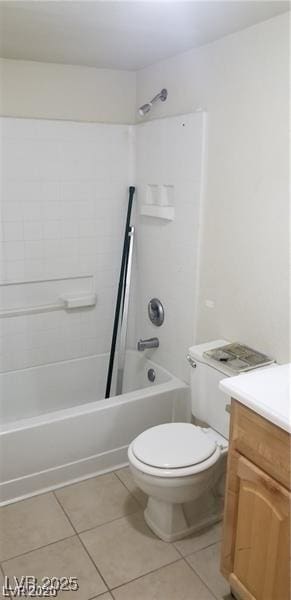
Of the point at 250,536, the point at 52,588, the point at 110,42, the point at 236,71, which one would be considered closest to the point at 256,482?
the point at 250,536

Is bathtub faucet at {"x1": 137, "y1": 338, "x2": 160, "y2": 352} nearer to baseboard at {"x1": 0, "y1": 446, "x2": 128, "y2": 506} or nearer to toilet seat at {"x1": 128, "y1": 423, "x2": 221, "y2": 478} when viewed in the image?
baseboard at {"x1": 0, "y1": 446, "x2": 128, "y2": 506}

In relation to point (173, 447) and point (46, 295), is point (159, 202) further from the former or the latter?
point (173, 447)

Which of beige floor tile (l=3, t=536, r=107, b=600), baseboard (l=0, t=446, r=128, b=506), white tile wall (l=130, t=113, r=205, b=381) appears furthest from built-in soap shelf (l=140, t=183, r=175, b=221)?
beige floor tile (l=3, t=536, r=107, b=600)

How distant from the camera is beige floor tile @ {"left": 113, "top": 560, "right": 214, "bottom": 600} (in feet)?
5.64

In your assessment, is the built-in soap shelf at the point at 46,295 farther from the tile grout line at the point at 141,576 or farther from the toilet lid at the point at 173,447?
the tile grout line at the point at 141,576

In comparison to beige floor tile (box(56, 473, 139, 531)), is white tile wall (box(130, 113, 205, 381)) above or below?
above

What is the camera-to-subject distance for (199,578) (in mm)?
1801

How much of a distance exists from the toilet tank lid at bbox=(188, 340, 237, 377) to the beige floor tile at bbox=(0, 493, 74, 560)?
931 millimetres

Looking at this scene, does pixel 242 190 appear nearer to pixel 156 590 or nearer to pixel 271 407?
pixel 271 407

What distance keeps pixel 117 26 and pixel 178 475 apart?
177 cm

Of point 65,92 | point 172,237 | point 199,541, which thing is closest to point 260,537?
point 199,541

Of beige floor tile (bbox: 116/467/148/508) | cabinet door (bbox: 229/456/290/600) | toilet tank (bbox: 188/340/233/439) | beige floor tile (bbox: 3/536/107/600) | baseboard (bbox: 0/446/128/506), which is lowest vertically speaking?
beige floor tile (bbox: 3/536/107/600)

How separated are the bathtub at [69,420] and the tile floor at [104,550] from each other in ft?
0.41

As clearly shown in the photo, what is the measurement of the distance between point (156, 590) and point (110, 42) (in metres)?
2.28
